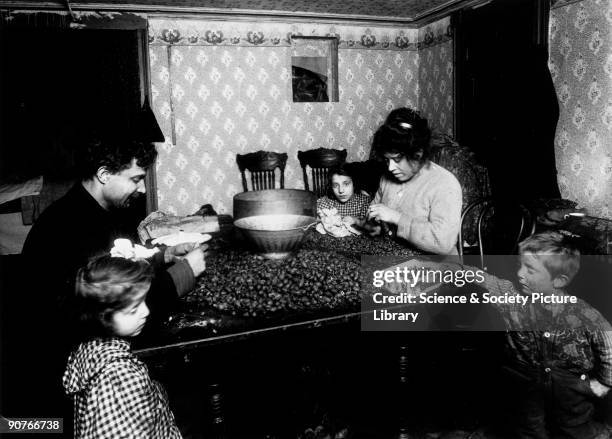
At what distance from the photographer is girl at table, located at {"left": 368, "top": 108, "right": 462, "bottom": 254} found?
8.64 feet

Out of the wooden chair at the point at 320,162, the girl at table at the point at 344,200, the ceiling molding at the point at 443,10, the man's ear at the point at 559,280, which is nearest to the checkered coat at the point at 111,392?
the man's ear at the point at 559,280

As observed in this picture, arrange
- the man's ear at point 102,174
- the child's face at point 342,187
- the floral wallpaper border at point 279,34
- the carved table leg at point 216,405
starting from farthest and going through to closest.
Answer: the floral wallpaper border at point 279,34 < the child's face at point 342,187 < the man's ear at point 102,174 < the carved table leg at point 216,405

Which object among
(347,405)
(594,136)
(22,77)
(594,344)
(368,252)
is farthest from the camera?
(22,77)

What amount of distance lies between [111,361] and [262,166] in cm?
424


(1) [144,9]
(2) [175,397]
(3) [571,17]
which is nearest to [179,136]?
(1) [144,9]

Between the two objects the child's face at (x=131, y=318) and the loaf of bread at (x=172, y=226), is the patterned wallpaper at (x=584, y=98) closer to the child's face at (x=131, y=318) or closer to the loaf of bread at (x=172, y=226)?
the loaf of bread at (x=172, y=226)

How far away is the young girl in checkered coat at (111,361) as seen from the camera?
1491 millimetres

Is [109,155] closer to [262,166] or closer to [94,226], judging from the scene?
[94,226]

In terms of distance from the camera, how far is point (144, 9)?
17.0ft

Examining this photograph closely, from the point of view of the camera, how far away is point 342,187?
13.4 feet

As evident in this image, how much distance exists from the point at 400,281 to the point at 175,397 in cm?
194

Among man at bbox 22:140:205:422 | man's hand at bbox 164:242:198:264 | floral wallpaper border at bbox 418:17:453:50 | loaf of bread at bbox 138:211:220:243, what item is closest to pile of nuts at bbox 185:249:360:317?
man at bbox 22:140:205:422

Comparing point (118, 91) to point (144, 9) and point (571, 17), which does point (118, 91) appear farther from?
point (571, 17)

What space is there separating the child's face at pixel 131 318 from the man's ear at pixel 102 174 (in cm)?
83
